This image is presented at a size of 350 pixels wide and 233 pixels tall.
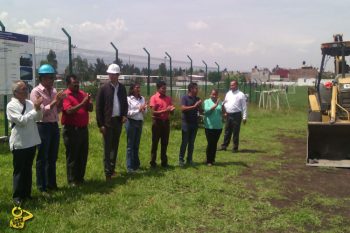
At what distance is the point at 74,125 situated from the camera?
698 centimetres

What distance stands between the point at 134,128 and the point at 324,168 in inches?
161

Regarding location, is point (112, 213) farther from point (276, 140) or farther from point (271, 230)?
point (276, 140)

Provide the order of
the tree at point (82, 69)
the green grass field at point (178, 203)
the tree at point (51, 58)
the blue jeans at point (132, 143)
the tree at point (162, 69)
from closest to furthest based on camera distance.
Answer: the green grass field at point (178, 203), the blue jeans at point (132, 143), the tree at point (51, 58), the tree at point (82, 69), the tree at point (162, 69)

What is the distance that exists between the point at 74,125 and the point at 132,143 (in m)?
1.60

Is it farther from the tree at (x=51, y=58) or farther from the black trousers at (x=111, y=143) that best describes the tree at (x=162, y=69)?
the black trousers at (x=111, y=143)

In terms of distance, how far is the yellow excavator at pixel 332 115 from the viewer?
955 centimetres

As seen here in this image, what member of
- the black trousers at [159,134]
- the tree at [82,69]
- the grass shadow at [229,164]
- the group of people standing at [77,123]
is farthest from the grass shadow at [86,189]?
the tree at [82,69]

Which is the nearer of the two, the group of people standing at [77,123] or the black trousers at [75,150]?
the group of people standing at [77,123]

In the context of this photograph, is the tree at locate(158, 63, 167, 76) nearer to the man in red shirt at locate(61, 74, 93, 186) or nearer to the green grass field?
the green grass field

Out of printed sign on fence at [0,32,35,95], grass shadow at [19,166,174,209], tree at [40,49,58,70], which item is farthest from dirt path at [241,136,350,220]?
tree at [40,49,58,70]

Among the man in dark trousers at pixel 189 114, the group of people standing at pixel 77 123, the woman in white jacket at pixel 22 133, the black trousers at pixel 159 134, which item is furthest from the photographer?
the man in dark trousers at pixel 189 114

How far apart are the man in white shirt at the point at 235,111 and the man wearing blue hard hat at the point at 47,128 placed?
18.8 feet

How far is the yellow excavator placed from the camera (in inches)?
376

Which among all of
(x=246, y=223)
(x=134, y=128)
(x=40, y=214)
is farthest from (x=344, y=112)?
(x=40, y=214)
